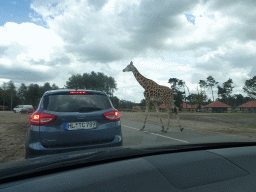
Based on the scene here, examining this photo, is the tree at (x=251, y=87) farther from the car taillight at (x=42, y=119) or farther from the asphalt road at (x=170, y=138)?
the car taillight at (x=42, y=119)

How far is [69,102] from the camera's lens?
386 centimetres

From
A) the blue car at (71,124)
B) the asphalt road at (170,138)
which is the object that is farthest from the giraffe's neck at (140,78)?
the blue car at (71,124)

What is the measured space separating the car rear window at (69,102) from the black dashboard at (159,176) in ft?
7.64

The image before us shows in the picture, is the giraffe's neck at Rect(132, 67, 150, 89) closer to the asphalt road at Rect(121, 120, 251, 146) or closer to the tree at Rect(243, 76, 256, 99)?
the asphalt road at Rect(121, 120, 251, 146)

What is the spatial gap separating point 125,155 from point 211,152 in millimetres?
852

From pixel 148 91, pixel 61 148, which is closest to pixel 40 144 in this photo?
pixel 61 148

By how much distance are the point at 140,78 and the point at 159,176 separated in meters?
10.7

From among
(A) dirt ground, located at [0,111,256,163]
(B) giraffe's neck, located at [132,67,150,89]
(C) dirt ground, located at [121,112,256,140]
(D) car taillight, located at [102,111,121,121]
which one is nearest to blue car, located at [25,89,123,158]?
(D) car taillight, located at [102,111,121,121]

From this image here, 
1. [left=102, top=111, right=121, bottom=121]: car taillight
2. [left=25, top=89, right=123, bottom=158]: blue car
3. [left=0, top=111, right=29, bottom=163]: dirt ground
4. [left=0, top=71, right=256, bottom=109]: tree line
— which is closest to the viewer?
[left=25, top=89, right=123, bottom=158]: blue car

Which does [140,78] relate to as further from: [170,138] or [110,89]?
[110,89]

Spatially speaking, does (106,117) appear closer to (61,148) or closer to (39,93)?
(61,148)

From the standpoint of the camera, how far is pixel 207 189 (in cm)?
145

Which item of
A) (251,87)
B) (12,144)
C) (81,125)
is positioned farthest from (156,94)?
(251,87)

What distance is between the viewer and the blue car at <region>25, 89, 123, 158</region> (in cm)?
349
